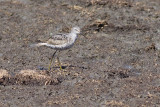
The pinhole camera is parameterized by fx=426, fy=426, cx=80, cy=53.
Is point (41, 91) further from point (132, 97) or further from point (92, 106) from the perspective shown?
point (132, 97)

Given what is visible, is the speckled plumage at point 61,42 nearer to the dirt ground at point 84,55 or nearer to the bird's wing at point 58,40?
the bird's wing at point 58,40

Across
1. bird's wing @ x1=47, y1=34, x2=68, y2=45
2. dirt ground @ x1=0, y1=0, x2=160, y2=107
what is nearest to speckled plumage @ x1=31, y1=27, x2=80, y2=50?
bird's wing @ x1=47, y1=34, x2=68, y2=45

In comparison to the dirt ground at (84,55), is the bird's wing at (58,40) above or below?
above

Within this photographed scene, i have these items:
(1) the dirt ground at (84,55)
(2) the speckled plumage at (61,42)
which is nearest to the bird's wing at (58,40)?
(2) the speckled plumage at (61,42)

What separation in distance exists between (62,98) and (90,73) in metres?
1.67

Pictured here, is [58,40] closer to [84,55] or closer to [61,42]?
[61,42]

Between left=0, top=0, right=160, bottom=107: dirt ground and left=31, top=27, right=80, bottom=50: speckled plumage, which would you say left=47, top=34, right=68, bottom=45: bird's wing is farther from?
left=0, top=0, right=160, bottom=107: dirt ground

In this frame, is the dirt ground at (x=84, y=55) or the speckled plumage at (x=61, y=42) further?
the speckled plumage at (x=61, y=42)

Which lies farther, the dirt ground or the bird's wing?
the bird's wing

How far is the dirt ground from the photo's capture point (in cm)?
870

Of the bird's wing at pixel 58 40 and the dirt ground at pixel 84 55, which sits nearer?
the dirt ground at pixel 84 55

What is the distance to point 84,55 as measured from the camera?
11336mm

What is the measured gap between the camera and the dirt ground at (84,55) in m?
8.70

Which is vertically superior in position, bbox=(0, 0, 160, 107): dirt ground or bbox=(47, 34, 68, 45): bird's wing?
bbox=(47, 34, 68, 45): bird's wing
